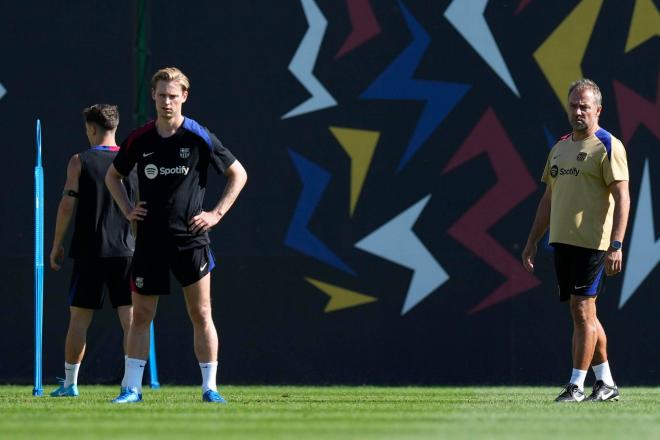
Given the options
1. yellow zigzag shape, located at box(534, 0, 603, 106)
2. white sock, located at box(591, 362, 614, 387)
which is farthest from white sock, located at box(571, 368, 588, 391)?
yellow zigzag shape, located at box(534, 0, 603, 106)

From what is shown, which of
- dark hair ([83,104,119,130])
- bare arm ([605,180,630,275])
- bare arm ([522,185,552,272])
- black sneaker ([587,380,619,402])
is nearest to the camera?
bare arm ([605,180,630,275])

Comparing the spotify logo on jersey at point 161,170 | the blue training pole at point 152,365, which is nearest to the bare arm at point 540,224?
the spotify logo on jersey at point 161,170

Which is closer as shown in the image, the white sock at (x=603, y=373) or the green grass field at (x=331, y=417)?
the green grass field at (x=331, y=417)

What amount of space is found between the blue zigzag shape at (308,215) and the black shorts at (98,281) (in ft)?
6.55

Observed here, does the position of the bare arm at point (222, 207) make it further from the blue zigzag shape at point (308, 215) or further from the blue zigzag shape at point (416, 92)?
the blue zigzag shape at point (416, 92)

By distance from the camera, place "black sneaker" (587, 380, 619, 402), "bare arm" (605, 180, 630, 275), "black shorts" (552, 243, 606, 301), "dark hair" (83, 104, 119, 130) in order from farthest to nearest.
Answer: "dark hair" (83, 104, 119, 130)
"black sneaker" (587, 380, 619, 402)
"black shorts" (552, 243, 606, 301)
"bare arm" (605, 180, 630, 275)

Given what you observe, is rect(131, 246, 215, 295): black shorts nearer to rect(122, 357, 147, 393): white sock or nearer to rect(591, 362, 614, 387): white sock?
rect(122, 357, 147, 393): white sock

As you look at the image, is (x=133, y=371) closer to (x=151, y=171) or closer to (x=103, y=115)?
(x=151, y=171)

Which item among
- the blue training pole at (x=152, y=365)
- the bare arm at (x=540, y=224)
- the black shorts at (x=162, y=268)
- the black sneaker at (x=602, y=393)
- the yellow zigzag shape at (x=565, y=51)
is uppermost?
the yellow zigzag shape at (x=565, y=51)

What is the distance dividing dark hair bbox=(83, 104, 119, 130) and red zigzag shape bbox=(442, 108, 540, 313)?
2.99 meters

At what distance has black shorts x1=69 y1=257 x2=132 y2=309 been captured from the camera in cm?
858

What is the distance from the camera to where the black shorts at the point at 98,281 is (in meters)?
8.58

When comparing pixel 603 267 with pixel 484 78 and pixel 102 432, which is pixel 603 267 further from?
pixel 102 432

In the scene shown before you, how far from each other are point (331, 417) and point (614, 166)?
251 centimetres
